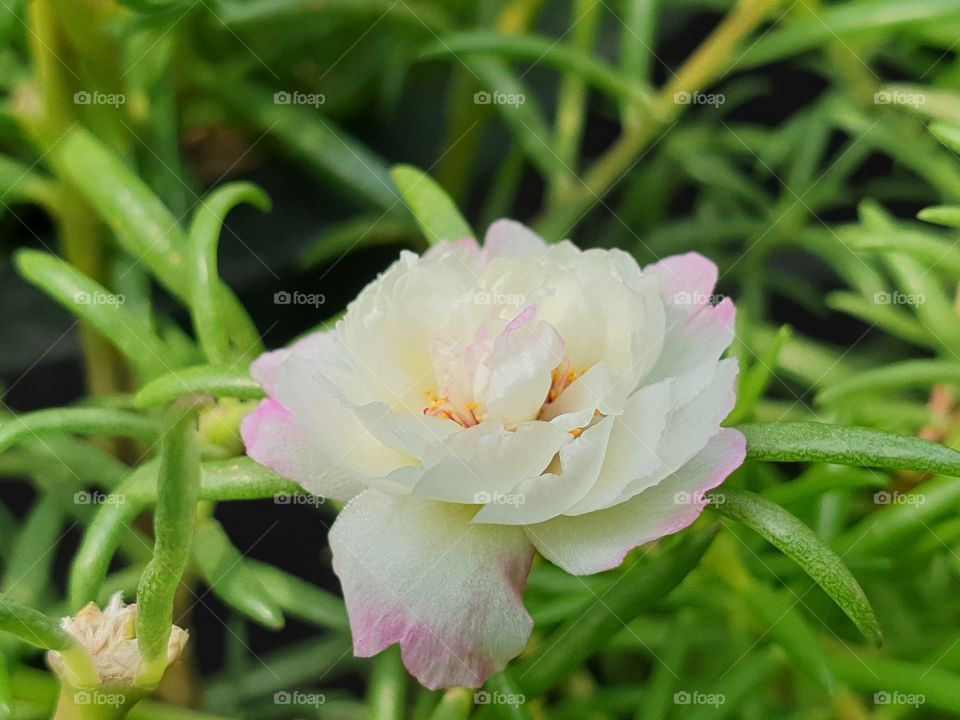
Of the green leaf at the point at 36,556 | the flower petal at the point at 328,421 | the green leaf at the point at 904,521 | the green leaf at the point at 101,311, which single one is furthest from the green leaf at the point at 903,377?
the green leaf at the point at 36,556

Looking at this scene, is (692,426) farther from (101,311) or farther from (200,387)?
(101,311)

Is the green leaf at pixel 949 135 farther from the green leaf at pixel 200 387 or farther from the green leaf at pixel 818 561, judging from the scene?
the green leaf at pixel 200 387

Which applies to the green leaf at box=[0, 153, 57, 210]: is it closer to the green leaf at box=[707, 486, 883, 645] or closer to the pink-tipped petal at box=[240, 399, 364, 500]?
the pink-tipped petal at box=[240, 399, 364, 500]

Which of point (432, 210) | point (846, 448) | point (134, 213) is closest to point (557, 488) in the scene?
point (846, 448)

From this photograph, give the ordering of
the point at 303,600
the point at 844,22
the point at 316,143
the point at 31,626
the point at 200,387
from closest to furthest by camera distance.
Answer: the point at 31,626
the point at 200,387
the point at 303,600
the point at 844,22
the point at 316,143

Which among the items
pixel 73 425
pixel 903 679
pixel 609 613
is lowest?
pixel 903 679

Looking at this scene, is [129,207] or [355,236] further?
[355,236]

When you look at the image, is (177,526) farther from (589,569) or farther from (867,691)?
(867,691)

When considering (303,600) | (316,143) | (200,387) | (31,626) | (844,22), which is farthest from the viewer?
(316,143)
